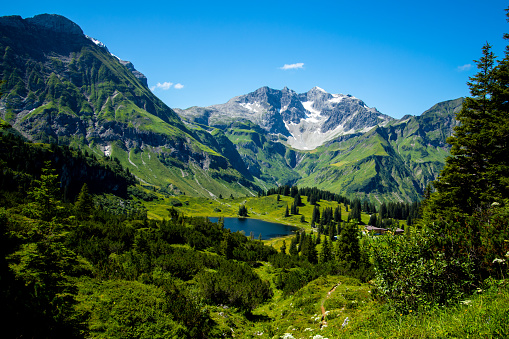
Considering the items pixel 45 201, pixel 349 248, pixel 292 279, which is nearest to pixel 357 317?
pixel 292 279

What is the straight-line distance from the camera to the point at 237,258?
45.2 m

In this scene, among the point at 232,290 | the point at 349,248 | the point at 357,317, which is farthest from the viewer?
the point at 349,248

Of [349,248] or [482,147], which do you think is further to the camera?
[349,248]

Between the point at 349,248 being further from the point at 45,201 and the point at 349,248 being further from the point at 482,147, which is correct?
the point at 45,201

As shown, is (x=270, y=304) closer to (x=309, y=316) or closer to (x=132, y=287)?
(x=309, y=316)

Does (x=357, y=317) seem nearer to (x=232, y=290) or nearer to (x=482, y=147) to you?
(x=232, y=290)

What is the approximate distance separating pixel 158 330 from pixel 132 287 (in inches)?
229

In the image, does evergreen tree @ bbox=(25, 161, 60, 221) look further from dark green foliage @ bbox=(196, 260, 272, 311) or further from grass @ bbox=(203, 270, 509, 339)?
grass @ bbox=(203, 270, 509, 339)

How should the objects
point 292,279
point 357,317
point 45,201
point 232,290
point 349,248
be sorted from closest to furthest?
point 357,317
point 45,201
point 232,290
point 292,279
point 349,248

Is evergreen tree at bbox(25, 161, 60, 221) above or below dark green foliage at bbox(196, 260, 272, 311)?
above

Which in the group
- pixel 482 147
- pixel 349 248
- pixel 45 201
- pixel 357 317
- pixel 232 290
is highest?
pixel 482 147

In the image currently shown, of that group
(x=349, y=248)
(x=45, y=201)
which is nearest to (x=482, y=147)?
(x=349, y=248)

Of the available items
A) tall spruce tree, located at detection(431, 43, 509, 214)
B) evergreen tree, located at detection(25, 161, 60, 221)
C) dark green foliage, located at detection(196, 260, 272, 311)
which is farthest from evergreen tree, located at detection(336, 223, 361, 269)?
evergreen tree, located at detection(25, 161, 60, 221)

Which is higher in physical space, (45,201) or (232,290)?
(45,201)
